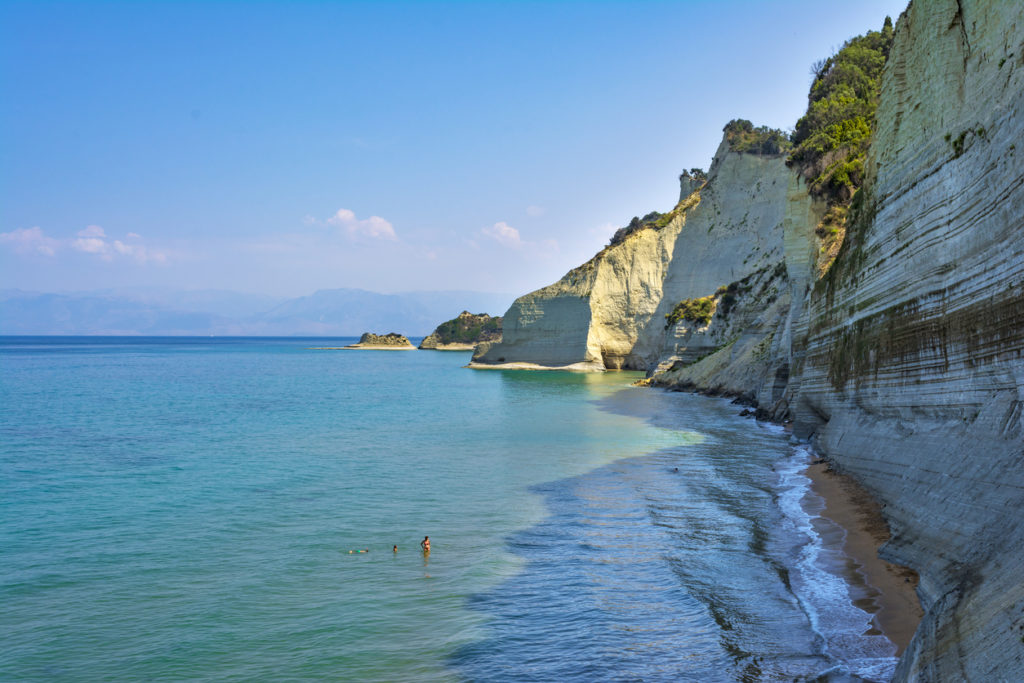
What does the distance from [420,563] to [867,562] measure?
25.8 ft

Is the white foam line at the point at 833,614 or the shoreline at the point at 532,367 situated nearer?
the white foam line at the point at 833,614

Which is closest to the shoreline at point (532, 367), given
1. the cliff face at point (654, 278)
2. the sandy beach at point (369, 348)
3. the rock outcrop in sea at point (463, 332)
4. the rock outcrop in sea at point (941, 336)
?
the cliff face at point (654, 278)

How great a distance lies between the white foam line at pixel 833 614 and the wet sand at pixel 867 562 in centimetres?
18

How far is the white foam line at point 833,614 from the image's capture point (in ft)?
27.7

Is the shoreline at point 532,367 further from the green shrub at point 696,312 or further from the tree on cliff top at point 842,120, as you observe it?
the tree on cliff top at point 842,120

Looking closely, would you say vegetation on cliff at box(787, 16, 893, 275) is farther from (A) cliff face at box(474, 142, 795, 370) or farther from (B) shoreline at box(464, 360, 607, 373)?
(B) shoreline at box(464, 360, 607, 373)

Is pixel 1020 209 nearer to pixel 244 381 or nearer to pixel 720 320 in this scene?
pixel 720 320

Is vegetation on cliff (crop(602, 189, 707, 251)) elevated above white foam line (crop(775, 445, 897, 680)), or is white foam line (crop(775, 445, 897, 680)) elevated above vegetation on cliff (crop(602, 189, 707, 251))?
vegetation on cliff (crop(602, 189, 707, 251))

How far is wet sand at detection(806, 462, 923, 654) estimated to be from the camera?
945 centimetres

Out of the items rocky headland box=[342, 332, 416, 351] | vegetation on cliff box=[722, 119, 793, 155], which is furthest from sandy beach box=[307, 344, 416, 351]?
vegetation on cliff box=[722, 119, 793, 155]

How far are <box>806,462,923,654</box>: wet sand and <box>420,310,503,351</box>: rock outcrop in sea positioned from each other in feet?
515

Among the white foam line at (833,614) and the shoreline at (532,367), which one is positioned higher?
the shoreline at (532,367)

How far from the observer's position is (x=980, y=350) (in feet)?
35.5

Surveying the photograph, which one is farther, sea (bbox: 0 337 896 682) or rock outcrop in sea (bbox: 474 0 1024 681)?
sea (bbox: 0 337 896 682)
